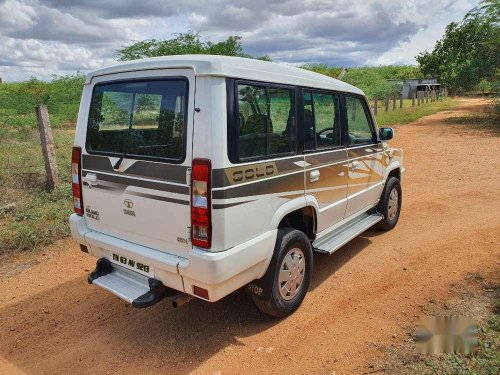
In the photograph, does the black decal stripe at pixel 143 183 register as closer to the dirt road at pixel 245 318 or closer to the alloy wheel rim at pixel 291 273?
the alloy wheel rim at pixel 291 273

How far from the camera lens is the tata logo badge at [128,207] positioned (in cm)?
317

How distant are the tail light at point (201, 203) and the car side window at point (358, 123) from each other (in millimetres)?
2313

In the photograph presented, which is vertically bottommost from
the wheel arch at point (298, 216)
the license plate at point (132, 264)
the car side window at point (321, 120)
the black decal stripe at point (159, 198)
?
the license plate at point (132, 264)

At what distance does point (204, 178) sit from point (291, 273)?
1362 mm

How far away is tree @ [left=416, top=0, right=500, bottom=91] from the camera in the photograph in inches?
785

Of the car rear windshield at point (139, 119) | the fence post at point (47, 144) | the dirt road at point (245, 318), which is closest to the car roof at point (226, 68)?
the car rear windshield at point (139, 119)

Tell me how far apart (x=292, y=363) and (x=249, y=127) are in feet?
5.93

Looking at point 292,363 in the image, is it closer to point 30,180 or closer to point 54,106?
point 30,180

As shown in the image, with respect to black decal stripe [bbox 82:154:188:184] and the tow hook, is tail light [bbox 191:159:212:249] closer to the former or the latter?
black decal stripe [bbox 82:154:188:184]

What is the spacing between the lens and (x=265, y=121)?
10.7 ft

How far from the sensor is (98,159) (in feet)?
11.1

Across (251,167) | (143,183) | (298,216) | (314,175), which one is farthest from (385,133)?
(143,183)

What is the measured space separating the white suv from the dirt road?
1.27 feet

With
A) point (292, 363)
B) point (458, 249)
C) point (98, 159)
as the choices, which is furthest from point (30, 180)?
point (458, 249)
